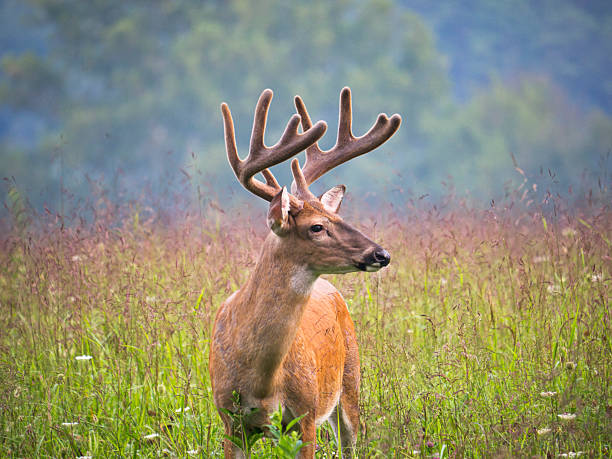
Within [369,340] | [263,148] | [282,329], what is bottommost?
[369,340]

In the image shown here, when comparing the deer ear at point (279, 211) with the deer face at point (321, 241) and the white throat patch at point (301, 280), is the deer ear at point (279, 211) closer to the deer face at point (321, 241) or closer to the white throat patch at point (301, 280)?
the deer face at point (321, 241)

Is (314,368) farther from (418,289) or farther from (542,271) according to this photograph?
(542,271)

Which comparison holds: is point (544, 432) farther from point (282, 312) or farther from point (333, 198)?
point (333, 198)

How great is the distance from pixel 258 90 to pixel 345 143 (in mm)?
37684

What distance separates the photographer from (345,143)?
360 cm

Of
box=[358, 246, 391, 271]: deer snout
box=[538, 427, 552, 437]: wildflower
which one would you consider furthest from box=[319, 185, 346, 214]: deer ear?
box=[538, 427, 552, 437]: wildflower

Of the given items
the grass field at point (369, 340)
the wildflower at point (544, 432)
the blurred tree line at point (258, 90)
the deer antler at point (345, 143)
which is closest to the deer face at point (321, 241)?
the deer antler at point (345, 143)

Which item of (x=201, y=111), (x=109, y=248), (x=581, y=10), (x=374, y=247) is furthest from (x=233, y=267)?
(x=581, y=10)

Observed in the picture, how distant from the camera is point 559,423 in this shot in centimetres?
305

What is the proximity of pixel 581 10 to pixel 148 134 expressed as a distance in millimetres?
42556

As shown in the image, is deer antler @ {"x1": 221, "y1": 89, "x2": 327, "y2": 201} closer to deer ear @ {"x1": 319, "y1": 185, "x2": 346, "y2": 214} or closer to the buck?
the buck

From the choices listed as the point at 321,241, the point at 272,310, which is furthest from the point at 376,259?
the point at 272,310

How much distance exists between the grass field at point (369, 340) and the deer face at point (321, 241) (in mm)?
700

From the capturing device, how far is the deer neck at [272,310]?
2.94 m
